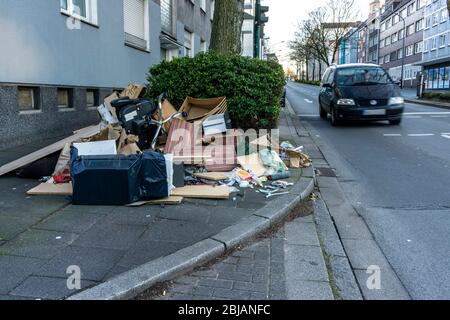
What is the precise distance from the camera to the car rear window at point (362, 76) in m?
13.3

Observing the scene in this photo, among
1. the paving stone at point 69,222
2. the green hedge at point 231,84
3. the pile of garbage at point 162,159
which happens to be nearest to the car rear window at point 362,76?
the green hedge at point 231,84

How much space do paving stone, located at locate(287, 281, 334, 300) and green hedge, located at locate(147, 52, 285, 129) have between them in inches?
203

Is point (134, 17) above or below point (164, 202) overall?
above

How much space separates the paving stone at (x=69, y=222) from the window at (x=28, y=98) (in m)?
4.31

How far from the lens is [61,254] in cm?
340

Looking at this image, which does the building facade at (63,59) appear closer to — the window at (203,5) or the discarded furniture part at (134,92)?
the discarded furniture part at (134,92)

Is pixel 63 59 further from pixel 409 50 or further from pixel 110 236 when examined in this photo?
pixel 409 50

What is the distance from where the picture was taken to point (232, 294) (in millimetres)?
2992

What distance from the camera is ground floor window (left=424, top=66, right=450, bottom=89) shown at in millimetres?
46406

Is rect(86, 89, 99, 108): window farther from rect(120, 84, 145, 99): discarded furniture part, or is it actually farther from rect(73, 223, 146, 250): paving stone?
rect(73, 223, 146, 250): paving stone

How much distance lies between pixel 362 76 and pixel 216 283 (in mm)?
11779

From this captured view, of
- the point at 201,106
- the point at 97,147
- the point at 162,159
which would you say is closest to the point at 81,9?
the point at 201,106

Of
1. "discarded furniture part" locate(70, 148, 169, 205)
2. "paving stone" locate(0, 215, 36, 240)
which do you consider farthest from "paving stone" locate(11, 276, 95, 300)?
"discarded furniture part" locate(70, 148, 169, 205)
